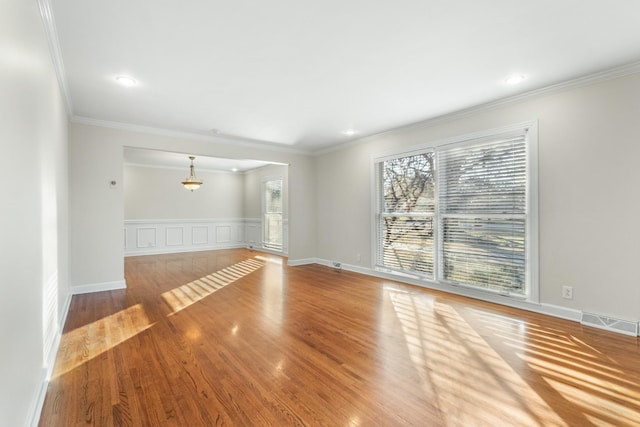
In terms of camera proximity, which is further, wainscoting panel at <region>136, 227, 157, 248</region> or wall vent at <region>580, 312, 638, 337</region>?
wainscoting panel at <region>136, 227, 157, 248</region>

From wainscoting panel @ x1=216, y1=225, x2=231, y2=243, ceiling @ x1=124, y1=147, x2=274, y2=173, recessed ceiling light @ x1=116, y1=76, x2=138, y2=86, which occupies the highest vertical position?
recessed ceiling light @ x1=116, y1=76, x2=138, y2=86

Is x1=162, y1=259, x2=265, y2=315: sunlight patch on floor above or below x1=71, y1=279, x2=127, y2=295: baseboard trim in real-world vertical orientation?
below

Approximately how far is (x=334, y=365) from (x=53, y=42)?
335 cm

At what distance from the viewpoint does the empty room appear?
71.1 inches

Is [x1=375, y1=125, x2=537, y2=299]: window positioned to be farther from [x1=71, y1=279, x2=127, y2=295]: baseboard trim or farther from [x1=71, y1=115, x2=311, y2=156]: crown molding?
[x1=71, y1=279, x2=127, y2=295]: baseboard trim

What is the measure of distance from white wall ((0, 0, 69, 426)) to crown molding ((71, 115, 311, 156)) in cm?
235

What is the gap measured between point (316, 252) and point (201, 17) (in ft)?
17.3

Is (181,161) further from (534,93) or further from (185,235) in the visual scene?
(534,93)

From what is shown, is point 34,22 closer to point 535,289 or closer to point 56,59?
point 56,59

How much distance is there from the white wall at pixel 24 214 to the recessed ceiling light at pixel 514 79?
151 inches

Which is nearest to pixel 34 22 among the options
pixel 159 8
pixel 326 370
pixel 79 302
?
pixel 159 8

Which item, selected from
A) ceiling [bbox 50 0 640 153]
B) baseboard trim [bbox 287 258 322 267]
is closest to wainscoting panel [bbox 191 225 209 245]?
baseboard trim [bbox 287 258 322 267]

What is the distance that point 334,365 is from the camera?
2297 mm

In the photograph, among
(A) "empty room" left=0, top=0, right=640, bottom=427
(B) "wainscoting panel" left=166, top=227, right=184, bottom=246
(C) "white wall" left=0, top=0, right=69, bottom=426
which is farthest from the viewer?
(B) "wainscoting panel" left=166, top=227, right=184, bottom=246
